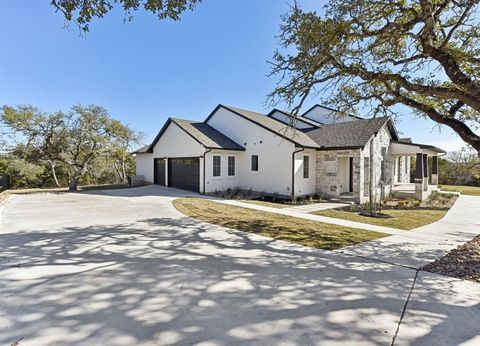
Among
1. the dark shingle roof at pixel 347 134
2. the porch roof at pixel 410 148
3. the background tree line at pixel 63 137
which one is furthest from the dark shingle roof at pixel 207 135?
the porch roof at pixel 410 148

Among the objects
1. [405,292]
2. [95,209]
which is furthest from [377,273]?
[95,209]

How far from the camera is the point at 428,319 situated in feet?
10.6

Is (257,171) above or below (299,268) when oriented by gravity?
above

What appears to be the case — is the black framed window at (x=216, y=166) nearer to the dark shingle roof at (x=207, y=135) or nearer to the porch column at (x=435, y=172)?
the dark shingle roof at (x=207, y=135)

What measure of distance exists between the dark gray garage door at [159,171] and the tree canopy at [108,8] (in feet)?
52.0

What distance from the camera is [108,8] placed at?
532cm

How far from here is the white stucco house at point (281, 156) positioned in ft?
52.4

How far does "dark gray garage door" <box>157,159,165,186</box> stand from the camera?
20900 mm

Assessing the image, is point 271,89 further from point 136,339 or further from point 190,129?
point 190,129

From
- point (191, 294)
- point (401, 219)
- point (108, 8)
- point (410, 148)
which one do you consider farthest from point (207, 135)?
point (191, 294)

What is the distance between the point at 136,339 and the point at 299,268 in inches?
122

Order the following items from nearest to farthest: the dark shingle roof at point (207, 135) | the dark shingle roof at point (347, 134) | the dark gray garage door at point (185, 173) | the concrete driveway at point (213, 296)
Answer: the concrete driveway at point (213, 296) < the dark shingle roof at point (347, 134) < the dark shingle roof at point (207, 135) < the dark gray garage door at point (185, 173)

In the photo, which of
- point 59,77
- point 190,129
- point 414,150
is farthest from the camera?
point 190,129

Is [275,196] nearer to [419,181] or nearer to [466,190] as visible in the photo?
[419,181]
